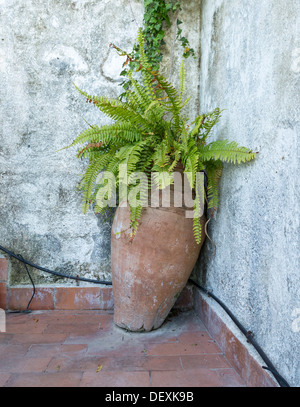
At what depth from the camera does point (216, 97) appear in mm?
2033

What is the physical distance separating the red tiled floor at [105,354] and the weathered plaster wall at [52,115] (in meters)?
0.43

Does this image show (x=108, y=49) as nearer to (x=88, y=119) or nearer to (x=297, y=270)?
(x=88, y=119)

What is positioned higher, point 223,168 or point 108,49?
point 108,49

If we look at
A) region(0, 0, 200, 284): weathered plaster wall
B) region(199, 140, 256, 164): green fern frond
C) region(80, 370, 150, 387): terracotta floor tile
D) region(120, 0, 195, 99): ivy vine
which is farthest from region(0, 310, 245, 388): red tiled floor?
region(120, 0, 195, 99): ivy vine

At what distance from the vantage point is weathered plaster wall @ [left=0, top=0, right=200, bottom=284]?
92.7 inches

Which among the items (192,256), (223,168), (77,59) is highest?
(77,59)

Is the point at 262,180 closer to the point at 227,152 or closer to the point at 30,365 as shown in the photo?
the point at 227,152

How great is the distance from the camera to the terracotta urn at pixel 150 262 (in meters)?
1.82

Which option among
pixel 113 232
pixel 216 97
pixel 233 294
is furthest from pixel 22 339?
pixel 216 97

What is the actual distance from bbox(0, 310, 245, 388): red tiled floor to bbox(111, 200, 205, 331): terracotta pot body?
0.50ft

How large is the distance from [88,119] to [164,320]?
4.90 ft

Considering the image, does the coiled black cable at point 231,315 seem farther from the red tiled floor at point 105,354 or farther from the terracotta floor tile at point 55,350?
the terracotta floor tile at point 55,350

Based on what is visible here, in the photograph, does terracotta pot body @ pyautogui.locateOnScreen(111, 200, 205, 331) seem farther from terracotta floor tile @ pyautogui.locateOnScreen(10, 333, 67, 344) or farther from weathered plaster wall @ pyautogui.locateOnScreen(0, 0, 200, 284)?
weathered plaster wall @ pyautogui.locateOnScreen(0, 0, 200, 284)

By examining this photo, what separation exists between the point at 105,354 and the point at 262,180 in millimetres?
1165
